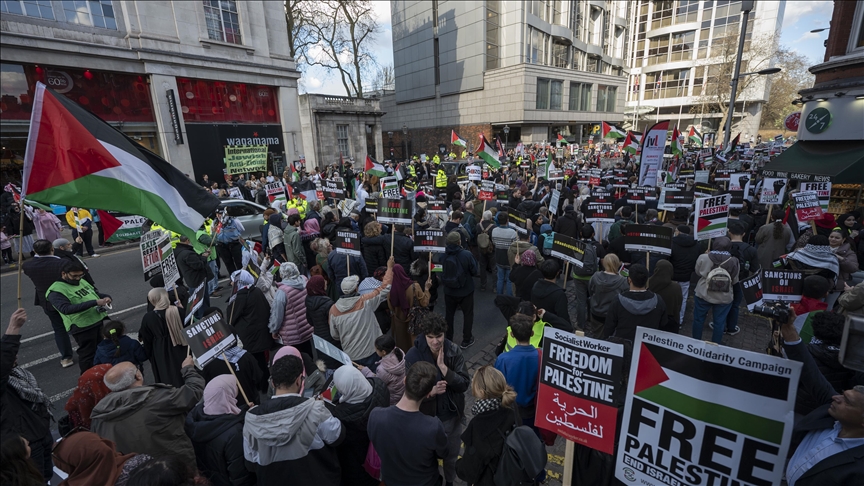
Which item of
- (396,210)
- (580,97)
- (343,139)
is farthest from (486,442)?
(580,97)

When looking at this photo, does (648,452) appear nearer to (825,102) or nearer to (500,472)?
(500,472)

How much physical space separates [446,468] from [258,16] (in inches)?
1113

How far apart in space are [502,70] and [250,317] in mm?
39712

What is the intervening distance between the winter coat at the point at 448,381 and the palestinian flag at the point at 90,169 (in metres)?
2.77

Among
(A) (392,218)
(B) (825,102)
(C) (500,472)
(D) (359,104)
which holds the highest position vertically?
(D) (359,104)

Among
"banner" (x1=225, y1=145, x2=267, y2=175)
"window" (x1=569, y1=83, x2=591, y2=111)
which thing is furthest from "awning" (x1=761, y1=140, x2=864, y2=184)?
"window" (x1=569, y1=83, x2=591, y2=111)

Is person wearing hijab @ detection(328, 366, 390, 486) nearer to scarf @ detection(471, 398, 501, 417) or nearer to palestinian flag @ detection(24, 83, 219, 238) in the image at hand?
scarf @ detection(471, 398, 501, 417)

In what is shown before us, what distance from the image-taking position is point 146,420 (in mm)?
2951

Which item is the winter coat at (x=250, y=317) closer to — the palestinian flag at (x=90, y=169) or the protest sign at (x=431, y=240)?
the palestinian flag at (x=90, y=169)

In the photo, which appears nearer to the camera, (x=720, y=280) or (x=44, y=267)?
(x=44, y=267)

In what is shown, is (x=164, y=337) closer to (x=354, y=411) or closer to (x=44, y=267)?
(x=44, y=267)

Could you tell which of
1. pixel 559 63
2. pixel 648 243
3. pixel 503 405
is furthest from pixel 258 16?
pixel 559 63

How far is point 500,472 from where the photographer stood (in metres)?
2.60

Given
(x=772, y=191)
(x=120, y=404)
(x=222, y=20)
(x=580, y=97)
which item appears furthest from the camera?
(x=580, y=97)
